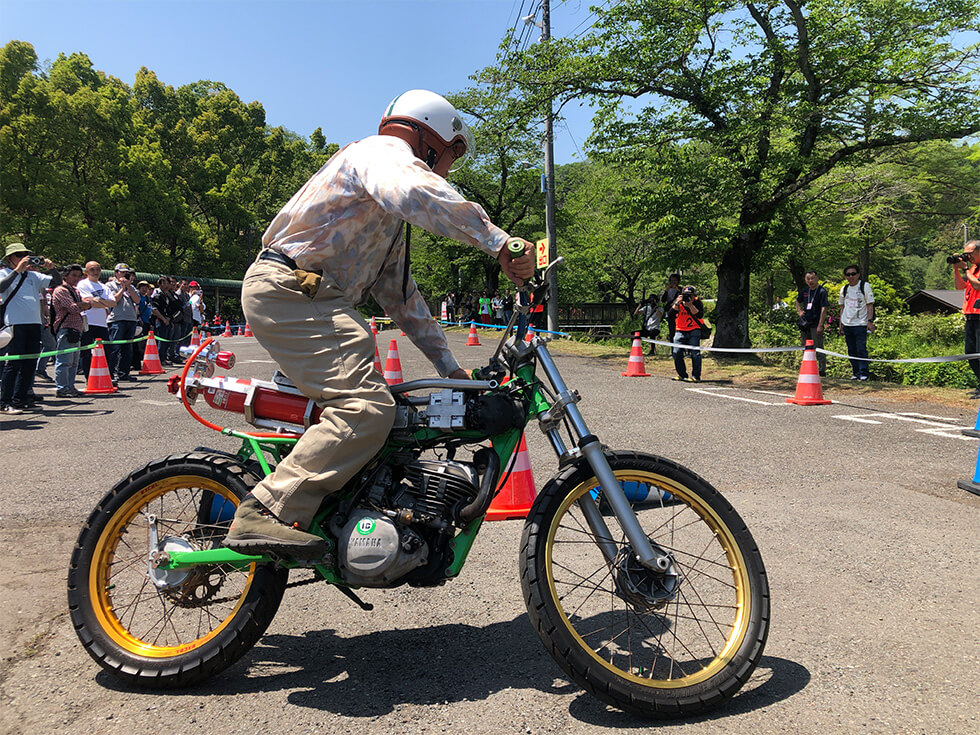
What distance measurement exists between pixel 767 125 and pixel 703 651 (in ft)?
46.6

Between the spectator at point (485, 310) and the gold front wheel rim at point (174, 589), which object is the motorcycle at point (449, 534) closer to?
the gold front wheel rim at point (174, 589)

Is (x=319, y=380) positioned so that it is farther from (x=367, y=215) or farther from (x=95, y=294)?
(x=95, y=294)

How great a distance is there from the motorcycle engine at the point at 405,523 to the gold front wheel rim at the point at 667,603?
1.23 ft

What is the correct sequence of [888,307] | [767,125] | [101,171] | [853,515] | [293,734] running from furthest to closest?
[101,171], [888,307], [767,125], [853,515], [293,734]

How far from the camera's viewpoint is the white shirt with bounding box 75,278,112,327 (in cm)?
1124

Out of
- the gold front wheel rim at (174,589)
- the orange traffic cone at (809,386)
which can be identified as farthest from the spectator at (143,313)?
the gold front wheel rim at (174,589)

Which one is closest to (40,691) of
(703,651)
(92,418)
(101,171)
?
(703,651)

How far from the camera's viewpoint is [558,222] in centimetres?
3675

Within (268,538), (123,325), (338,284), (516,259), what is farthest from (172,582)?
(123,325)

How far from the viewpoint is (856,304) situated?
1213 centimetres

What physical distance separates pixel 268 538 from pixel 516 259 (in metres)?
1.30

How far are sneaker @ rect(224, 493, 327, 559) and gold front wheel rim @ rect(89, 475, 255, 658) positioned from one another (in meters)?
0.21

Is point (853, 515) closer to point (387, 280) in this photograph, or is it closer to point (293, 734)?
point (387, 280)

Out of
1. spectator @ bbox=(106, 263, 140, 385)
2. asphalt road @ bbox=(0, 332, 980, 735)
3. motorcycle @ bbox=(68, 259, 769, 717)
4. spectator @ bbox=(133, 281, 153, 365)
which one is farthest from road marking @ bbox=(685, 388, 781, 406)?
spectator @ bbox=(133, 281, 153, 365)
